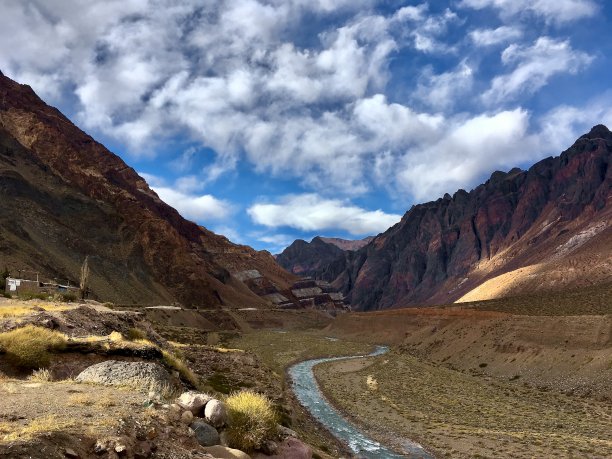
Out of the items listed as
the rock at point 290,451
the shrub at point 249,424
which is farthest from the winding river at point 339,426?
the shrub at point 249,424

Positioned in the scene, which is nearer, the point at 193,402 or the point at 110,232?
the point at 193,402

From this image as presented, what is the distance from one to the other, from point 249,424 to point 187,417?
161 cm

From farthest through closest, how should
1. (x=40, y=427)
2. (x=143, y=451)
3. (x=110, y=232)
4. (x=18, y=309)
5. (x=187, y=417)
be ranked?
(x=110, y=232) → (x=18, y=309) → (x=187, y=417) → (x=143, y=451) → (x=40, y=427)

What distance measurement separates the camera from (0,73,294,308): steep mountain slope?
93438mm

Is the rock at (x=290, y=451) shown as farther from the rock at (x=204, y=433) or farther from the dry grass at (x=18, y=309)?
the dry grass at (x=18, y=309)

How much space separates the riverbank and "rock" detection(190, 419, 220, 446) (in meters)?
18.7

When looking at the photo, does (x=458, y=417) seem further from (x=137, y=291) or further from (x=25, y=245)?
(x=137, y=291)

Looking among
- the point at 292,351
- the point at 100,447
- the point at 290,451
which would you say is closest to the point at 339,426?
the point at 290,451

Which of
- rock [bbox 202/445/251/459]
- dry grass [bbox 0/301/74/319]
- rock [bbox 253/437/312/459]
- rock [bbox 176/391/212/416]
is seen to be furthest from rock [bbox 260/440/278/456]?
dry grass [bbox 0/301/74/319]

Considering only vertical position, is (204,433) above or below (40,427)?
below

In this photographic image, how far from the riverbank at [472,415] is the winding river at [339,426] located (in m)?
0.78

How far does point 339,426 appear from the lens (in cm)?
3105

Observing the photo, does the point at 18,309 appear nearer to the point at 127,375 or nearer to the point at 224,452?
the point at 127,375

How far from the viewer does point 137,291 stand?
369ft
